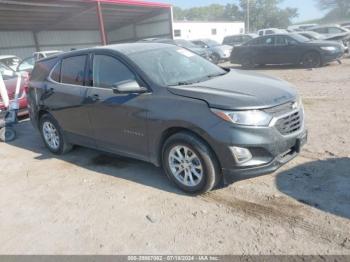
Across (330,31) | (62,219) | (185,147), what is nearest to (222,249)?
(185,147)

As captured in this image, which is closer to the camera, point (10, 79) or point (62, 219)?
point (62, 219)

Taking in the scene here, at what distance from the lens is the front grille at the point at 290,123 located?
3766 millimetres

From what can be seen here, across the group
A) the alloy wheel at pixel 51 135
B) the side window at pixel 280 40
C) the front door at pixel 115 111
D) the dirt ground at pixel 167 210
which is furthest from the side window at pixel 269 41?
the front door at pixel 115 111

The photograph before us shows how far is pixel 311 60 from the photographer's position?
551 inches

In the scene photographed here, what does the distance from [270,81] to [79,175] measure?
303cm

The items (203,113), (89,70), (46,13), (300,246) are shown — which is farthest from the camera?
(46,13)

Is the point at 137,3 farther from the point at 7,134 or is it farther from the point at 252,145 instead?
the point at 252,145

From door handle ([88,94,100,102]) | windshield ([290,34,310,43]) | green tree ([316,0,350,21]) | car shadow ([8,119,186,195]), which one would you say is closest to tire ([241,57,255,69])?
windshield ([290,34,310,43])

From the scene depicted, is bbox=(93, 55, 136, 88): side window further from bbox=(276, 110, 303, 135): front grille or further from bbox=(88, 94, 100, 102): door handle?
bbox=(276, 110, 303, 135): front grille

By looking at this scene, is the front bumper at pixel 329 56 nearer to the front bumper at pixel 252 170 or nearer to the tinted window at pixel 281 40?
the tinted window at pixel 281 40

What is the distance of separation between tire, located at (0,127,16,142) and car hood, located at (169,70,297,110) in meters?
4.76

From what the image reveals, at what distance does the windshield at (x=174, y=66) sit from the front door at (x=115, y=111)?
0.74 feet

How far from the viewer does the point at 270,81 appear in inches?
173

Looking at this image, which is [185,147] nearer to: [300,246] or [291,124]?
[291,124]
